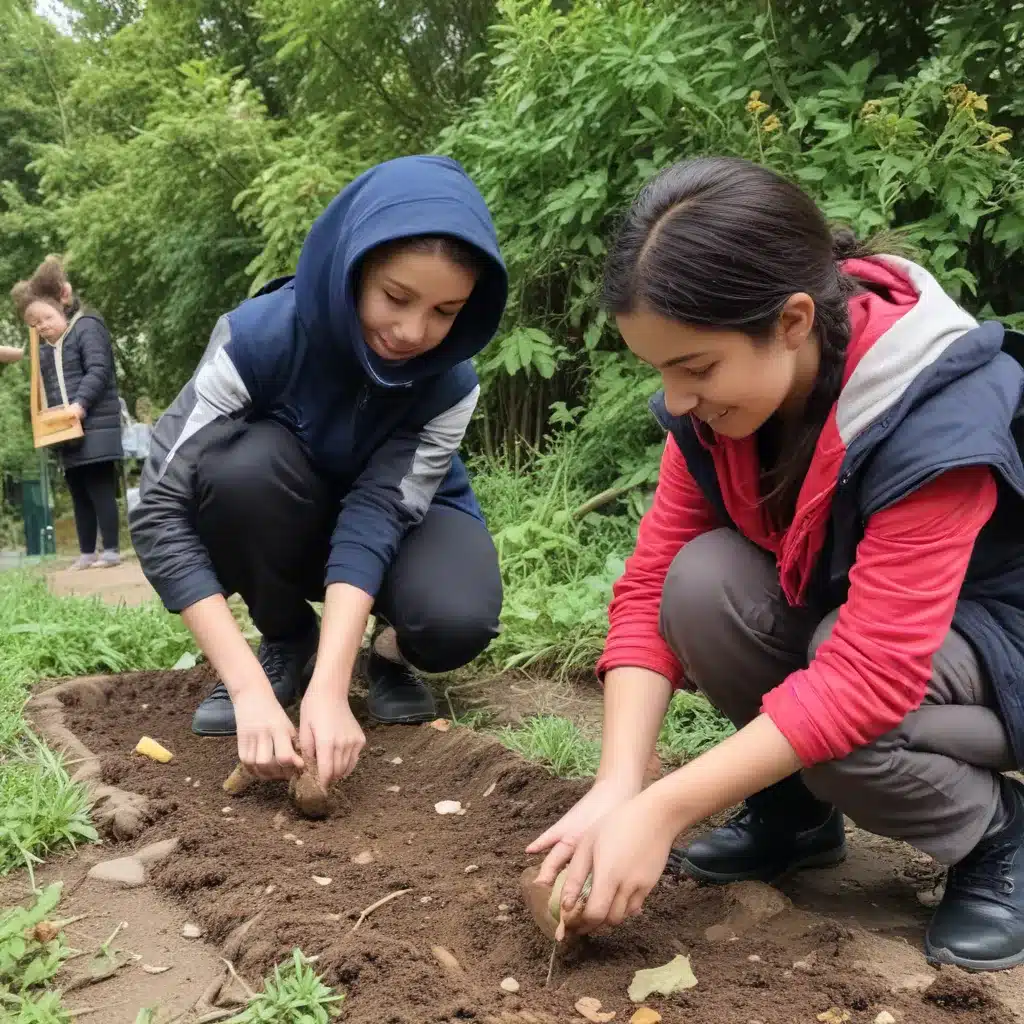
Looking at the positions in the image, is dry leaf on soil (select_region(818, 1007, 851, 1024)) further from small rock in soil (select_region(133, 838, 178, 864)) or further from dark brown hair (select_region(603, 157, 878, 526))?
small rock in soil (select_region(133, 838, 178, 864))

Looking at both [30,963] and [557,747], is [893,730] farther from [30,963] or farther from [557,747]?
[30,963]

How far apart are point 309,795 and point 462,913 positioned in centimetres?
43

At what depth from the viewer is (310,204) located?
193 inches

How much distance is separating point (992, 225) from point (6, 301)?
1465cm

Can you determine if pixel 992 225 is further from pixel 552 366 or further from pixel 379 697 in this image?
pixel 379 697

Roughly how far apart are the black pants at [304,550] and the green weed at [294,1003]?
1.13 metres

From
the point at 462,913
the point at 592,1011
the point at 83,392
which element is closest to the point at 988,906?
the point at 592,1011

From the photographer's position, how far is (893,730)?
4.34ft

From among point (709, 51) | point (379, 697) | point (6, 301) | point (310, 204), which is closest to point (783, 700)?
point (379, 697)

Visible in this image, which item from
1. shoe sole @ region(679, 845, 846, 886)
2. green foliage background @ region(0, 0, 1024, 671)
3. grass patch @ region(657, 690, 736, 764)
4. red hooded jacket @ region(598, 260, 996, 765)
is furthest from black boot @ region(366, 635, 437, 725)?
red hooded jacket @ region(598, 260, 996, 765)

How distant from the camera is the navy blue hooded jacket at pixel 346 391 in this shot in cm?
196

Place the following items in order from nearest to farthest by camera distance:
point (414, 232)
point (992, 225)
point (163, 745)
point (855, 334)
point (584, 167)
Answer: point (855, 334), point (414, 232), point (163, 745), point (992, 225), point (584, 167)

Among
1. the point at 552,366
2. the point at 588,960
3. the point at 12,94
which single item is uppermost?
the point at 12,94

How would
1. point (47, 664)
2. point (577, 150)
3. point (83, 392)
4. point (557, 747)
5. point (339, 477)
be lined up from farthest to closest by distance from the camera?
point (83, 392)
point (577, 150)
point (47, 664)
point (339, 477)
point (557, 747)
